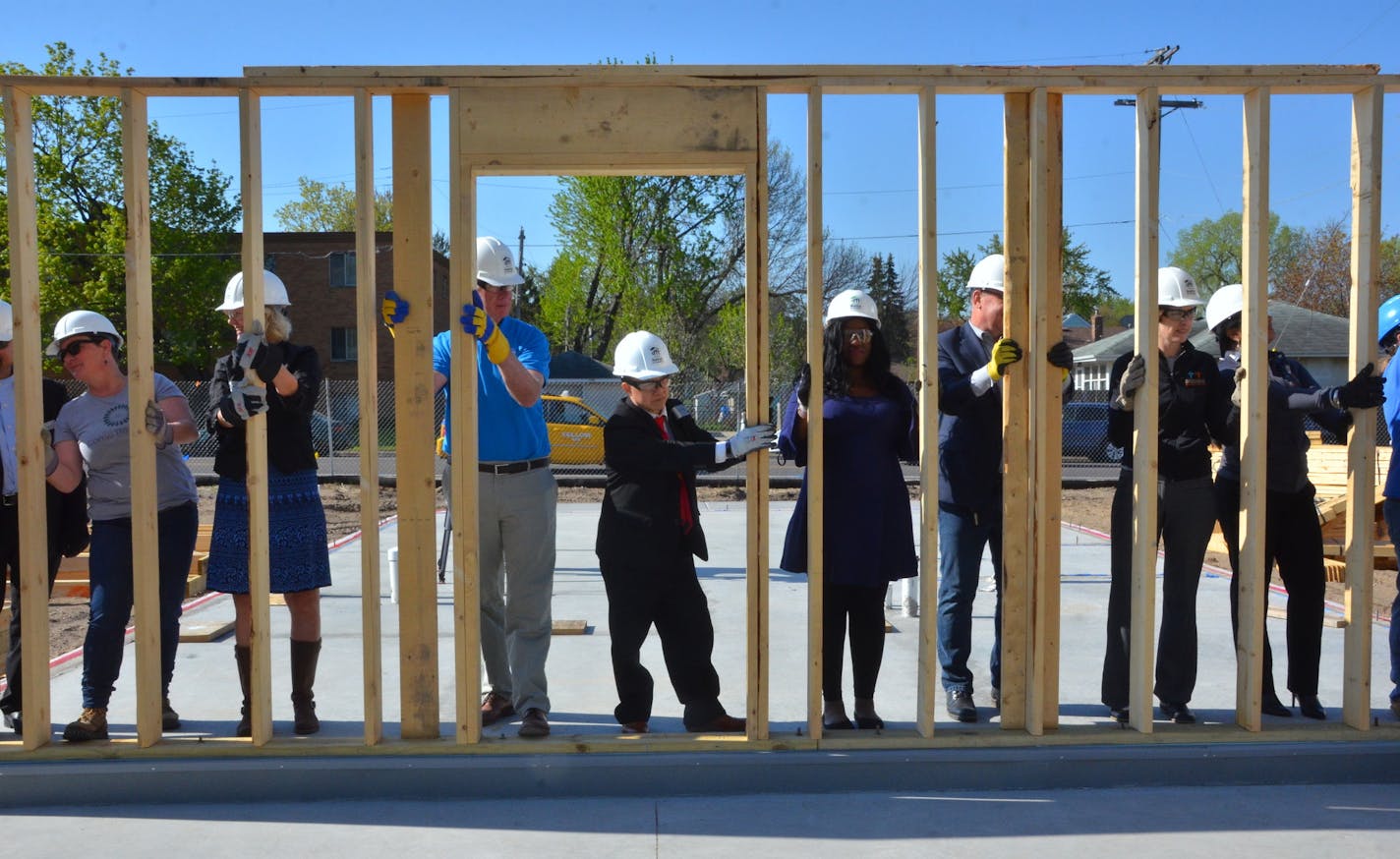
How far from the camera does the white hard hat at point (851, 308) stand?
188 inches

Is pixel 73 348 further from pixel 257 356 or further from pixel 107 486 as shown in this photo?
pixel 257 356

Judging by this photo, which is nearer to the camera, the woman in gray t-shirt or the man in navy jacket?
the woman in gray t-shirt

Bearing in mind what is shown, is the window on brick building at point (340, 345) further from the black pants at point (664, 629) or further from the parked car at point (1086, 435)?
the black pants at point (664, 629)

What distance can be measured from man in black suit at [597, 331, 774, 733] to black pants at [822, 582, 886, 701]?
456 mm

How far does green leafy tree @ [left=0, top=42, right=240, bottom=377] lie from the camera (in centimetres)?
3166

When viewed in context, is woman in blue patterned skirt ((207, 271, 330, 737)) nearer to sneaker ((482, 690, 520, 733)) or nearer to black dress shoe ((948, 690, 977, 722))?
sneaker ((482, 690, 520, 733))

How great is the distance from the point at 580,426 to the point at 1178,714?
52.1 ft

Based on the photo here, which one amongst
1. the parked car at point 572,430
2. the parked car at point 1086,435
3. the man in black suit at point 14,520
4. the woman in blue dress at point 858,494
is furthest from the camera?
the parked car at point 1086,435

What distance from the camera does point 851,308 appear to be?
15.8ft

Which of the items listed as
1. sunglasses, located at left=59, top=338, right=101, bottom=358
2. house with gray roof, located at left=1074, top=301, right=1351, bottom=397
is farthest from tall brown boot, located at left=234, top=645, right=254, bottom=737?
house with gray roof, located at left=1074, top=301, right=1351, bottom=397

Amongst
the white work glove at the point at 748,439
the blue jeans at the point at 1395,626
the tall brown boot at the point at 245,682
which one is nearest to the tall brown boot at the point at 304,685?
the tall brown boot at the point at 245,682

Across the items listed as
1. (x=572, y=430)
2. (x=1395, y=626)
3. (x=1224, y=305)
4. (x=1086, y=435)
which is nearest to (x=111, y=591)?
(x=1224, y=305)

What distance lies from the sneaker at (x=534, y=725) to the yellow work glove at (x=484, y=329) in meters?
1.45

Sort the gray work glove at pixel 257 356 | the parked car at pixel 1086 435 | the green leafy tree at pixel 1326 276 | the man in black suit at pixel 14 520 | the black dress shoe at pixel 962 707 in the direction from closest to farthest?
the gray work glove at pixel 257 356 → the man in black suit at pixel 14 520 → the black dress shoe at pixel 962 707 → the parked car at pixel 1086 435 → the green leafy tree at pixel 1326 276
